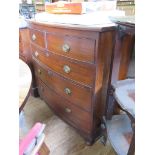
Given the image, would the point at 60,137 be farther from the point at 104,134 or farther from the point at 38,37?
the point at 38,37

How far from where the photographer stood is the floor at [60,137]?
1.36m

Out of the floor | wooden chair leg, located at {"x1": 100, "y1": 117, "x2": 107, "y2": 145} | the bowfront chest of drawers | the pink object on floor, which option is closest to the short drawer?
the bowfront chest of drawers

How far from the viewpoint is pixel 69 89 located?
1.34 meters

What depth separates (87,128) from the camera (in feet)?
4.40

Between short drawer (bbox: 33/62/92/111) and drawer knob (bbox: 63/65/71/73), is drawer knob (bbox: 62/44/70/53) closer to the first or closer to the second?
drawer knob (bbox: 63/65/71/73)

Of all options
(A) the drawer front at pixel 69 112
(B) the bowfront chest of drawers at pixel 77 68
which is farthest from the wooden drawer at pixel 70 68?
(A) the drawer front at pixel 69 112

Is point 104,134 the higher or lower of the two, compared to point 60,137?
higher

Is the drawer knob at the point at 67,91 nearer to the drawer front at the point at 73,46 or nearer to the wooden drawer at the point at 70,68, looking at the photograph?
the wooden drawer at the point at 70,68

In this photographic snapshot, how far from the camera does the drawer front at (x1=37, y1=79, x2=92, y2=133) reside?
1.33 meters

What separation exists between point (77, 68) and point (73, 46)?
0.16 metres

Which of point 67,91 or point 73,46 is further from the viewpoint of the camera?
point 67,91

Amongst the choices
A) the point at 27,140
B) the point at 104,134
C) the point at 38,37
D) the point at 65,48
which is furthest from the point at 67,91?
the point at 27,140
